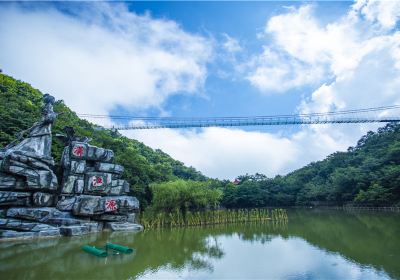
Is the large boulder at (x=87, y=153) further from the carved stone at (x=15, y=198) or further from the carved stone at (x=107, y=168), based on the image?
the carved stone at (x=15, y=198)

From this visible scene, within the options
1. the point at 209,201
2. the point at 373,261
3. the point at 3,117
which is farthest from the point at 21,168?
the point at 373,261

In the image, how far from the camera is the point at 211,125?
2600 centimetres

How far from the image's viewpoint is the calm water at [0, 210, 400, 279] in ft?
22.1

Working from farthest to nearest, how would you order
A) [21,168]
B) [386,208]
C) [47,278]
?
[386,208] < [21,168] < [47,278]

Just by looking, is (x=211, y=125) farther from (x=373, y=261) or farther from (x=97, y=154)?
(x=373, y=261)

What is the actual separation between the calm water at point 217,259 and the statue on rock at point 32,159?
2559 millimetres

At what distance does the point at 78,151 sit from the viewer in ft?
45.5

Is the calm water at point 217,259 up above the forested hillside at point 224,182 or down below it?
below

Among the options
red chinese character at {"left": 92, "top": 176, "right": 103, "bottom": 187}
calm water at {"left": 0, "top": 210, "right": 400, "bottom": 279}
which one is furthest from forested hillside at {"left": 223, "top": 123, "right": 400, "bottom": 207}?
red chinese character at {"left": 92, "top": 176, "right": 103, "bottom": 187}

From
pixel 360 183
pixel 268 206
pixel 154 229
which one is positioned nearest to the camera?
pixel 154 229

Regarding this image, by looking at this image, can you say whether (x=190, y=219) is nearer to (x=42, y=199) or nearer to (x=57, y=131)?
(x=42, y=199)

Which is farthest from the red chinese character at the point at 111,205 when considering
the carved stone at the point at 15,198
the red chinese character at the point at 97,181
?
the carved stone at the point at 15,198

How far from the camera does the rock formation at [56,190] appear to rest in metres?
11.6

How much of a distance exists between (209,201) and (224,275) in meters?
11.8
